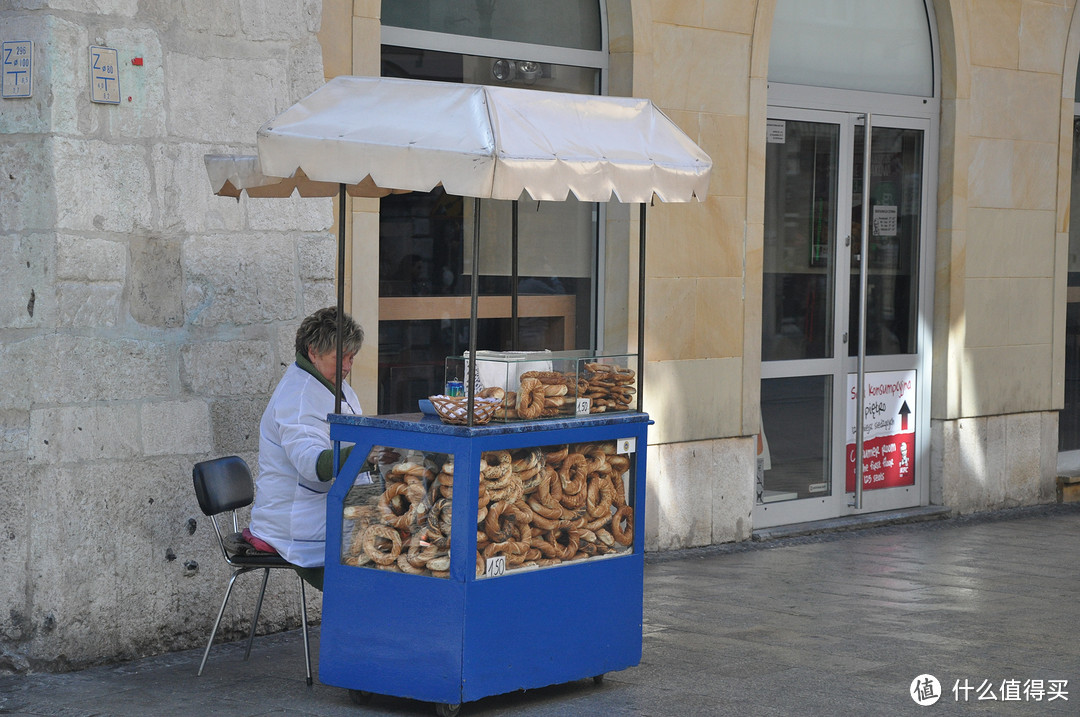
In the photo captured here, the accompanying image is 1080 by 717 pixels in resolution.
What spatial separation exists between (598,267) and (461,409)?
11.6ft

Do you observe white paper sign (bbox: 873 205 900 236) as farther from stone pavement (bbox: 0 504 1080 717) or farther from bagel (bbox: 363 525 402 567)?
bagel (bbox: 363 525 402 567)

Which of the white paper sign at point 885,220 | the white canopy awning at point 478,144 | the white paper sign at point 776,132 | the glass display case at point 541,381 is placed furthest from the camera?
the white paper sign at point 885,220

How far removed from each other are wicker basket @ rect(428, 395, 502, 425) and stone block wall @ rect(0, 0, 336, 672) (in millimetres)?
1559

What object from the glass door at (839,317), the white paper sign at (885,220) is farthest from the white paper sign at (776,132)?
the white paper sign at (885,220)

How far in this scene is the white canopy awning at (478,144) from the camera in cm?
488

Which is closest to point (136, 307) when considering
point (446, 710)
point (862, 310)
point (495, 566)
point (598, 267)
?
point (495, 566)

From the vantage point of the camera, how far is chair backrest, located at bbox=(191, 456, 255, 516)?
19.0 ft

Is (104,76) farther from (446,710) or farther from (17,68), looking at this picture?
(446,710)

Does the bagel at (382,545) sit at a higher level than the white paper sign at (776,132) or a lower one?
lower

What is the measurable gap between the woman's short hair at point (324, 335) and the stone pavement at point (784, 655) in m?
1.30

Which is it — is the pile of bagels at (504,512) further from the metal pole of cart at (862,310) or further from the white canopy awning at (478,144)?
the metal pole of cart at (862,310)

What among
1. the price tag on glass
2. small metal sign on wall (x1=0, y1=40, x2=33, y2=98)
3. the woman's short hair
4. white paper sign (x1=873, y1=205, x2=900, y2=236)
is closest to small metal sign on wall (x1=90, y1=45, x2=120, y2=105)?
small metal sign on wall (x1=0, y1=40, x2=33, y2=98)

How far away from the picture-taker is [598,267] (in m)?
8.62

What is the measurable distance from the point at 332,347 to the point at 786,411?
15.0ft
